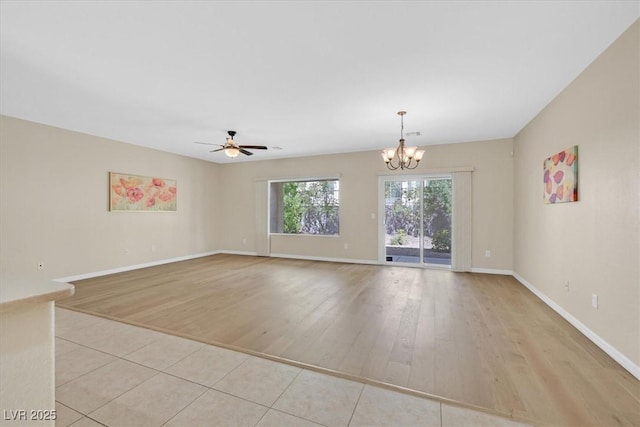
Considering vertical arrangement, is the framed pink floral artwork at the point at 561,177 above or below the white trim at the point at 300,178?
below

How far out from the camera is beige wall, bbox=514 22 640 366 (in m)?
2.12

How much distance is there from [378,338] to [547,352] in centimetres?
148

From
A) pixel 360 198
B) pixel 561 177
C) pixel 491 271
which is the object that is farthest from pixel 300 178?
pixel 561 177

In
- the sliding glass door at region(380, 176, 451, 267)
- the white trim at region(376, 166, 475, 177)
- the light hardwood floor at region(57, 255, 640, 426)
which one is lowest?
the light hardwood floor at region(57, 255, 640, 426)

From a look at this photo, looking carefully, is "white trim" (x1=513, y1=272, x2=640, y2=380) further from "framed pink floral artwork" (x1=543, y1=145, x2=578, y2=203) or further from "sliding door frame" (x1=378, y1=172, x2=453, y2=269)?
"sliding door frame" (x1=378, y1=172, x2=453, y2=269)

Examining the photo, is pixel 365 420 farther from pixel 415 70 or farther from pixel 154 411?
pixel 415 70

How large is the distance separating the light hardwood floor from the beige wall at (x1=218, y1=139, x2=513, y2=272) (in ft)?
3.35

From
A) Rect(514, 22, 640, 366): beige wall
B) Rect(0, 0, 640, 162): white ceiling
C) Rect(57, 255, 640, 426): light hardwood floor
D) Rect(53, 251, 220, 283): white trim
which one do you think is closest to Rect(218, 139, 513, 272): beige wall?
Rect(57, 255, 640, 426): light hardwood floor

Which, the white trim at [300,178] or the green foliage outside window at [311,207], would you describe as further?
the green foliage outside window at [311,207]

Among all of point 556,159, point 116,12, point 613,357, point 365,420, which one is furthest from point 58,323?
point 556,159

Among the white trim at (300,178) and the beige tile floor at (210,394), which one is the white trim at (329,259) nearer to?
the white trim at (300,178)

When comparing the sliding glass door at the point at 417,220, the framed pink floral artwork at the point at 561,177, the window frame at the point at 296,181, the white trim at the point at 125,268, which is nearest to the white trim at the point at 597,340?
the framed pink floral artwork at the point at 561,177

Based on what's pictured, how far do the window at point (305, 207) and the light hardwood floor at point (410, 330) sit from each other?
2.19m

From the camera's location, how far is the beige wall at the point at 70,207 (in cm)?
409
